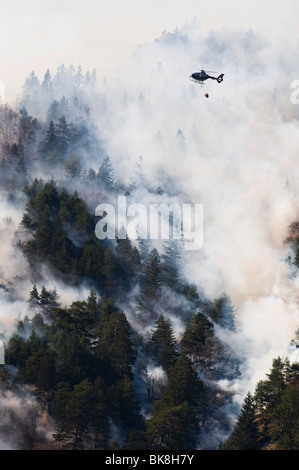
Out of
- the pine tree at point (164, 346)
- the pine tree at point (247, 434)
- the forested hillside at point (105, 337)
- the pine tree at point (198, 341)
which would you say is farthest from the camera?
the pine tree at point (198, 341)

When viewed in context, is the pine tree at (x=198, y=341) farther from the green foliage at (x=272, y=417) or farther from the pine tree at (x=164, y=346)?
the green foliage at (x=272, y=417)

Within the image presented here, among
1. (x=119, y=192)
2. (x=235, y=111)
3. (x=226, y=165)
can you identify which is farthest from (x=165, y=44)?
(x=119, y=192)

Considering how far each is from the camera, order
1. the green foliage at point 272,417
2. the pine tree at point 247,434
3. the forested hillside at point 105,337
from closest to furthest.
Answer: the green foliage at point 272,417 < the pine tree at point 247,434 < the forested hillside at point 105,337

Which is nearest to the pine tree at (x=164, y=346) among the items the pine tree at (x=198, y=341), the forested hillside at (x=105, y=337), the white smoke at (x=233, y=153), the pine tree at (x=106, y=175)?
the forested hillside at (x=105, y=337)

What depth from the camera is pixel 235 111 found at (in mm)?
165375

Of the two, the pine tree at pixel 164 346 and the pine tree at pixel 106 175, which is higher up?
the pine tree at pixel 106 175

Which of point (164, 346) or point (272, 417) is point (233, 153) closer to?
point (164, 346)

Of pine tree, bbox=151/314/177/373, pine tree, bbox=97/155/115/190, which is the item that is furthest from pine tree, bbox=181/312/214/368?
pine tree, bbox=97/155/115/190

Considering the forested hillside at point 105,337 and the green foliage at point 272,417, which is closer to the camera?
the green foliage at point 272,417

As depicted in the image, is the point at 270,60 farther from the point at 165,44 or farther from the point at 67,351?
the point at 67,351

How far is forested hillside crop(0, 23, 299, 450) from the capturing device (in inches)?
3002

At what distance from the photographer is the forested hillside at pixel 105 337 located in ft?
250

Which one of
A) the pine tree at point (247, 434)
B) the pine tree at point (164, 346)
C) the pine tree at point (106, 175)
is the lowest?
the pine tree at point (247, 434)

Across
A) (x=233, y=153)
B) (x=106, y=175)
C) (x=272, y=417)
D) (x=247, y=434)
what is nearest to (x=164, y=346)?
(x=247, y=434)
